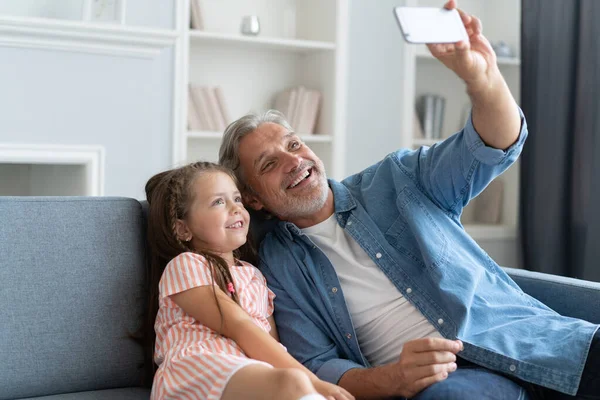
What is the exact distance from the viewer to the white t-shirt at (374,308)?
1.79 m

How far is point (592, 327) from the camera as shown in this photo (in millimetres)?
1671

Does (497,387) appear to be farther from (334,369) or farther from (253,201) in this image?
(253,201)

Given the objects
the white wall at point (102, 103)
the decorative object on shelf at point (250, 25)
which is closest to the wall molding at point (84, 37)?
the white wall at point (102, 103)

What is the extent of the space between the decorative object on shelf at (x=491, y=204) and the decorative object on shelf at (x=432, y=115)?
17.2 inches

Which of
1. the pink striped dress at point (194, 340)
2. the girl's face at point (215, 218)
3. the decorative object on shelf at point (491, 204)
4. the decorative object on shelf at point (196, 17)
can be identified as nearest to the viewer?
the pink striped dress at point (194, 340)

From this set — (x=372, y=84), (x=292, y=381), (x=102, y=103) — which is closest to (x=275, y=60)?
(x=372, y=84)

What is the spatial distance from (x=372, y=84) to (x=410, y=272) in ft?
8.09

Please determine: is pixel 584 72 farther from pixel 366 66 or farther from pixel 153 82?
pixel 153 82

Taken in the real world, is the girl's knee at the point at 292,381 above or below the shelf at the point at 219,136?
below

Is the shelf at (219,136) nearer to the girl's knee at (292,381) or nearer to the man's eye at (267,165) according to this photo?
the man's eye at (267,165)

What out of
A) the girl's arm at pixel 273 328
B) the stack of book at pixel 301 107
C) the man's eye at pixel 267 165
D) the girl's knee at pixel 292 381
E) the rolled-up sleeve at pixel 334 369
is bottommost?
the rolled-up sleeve at pixel 334 369

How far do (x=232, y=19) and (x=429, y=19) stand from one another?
2.69 metres

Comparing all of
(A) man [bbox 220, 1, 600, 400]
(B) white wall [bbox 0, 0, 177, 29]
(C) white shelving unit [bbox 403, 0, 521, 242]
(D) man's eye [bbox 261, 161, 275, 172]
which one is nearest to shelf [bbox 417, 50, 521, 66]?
(C) white shelving unit [bbox 403, 0, 521, 242]

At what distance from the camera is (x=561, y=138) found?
373cm
